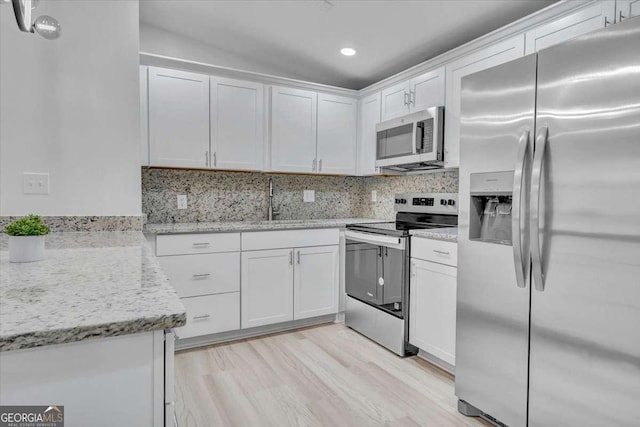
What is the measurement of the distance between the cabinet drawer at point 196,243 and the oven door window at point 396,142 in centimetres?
140

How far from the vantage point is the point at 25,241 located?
3.64 feet

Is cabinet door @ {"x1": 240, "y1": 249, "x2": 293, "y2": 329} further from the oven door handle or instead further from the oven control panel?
the oven control panel

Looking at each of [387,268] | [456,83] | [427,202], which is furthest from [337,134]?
[387,268]

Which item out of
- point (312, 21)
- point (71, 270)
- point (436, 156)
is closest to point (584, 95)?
point (436, 156)

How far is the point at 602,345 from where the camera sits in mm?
1343

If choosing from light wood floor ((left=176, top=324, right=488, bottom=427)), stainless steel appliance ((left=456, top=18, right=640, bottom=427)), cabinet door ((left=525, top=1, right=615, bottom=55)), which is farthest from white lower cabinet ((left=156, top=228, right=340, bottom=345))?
cabinet door ((left=525, top=1, right=615, bottom=55))

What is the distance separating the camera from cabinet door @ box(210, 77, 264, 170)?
9.80ft

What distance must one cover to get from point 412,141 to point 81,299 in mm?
2493

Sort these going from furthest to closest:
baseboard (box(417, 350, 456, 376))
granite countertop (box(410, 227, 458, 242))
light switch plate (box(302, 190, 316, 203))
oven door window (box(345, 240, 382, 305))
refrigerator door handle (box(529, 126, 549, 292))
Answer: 1. light switch plate (box(302, 190, 316, 203))
2. oven door window (box(345, 240, 382, 305))
3. baseboard (box(417, 350, 456, 376))
4. granite countertop (box(410, 227, 458, 242))
5. refrigerator door handle (box(529, 126, 549, 292))

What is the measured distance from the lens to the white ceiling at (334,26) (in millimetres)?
2514

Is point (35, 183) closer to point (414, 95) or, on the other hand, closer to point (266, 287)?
point (266, 287)

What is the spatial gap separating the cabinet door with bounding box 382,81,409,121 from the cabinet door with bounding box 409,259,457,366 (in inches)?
52.3

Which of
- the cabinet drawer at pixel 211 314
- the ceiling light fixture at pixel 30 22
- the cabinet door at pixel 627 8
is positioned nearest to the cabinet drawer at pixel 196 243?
the cabinet drawer at pixel 211 314

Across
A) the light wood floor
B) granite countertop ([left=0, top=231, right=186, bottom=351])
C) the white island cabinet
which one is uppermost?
granite countertop ([left=0, top=231, right=186, bottom=351])
